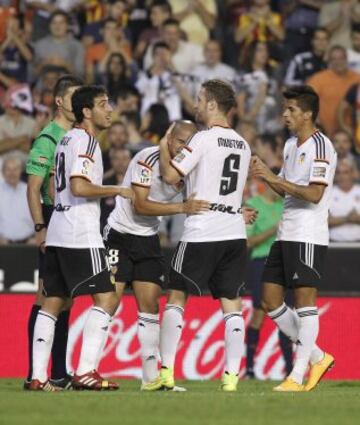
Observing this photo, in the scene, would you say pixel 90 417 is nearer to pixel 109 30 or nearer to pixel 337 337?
pixel 337 337

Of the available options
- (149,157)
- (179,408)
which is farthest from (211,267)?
(179,408)

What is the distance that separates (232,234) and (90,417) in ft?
8.60

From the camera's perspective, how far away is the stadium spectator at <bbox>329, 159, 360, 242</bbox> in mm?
17000

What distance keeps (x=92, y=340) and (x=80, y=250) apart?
2.16 ft

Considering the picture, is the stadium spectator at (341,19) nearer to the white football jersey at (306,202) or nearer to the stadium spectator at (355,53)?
the stadium spectator at (355,53)

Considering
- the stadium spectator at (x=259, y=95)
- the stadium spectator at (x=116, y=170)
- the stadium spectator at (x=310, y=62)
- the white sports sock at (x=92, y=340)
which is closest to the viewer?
the white sports sock at (x=92, y=340)

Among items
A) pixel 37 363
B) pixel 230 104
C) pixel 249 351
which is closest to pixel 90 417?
pixel 37 363

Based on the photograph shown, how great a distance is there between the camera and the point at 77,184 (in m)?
10.4

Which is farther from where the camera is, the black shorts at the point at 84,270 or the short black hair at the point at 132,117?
the short black hair at the point at 132,117

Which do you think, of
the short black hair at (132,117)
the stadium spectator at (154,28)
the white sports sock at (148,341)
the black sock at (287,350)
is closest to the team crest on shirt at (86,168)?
the white sports sock at (148,341)

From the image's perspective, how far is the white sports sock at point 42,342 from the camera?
1067 centimetres

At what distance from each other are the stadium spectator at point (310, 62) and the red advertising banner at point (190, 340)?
17.2 feet

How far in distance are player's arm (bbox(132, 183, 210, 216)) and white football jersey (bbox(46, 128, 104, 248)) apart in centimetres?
36

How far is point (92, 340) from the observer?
417 inches
